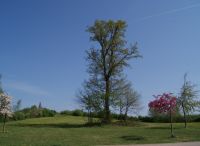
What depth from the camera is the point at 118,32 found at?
4984 centimetres

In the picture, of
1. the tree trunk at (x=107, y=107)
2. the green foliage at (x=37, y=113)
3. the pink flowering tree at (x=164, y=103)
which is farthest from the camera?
the green foliage at (x=37, y=113)

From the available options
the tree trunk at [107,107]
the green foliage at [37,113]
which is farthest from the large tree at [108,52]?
the green foliage at [37,113]

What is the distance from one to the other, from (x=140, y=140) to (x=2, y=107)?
11906mm

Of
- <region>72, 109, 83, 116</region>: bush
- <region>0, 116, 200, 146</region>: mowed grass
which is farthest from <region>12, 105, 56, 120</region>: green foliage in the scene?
<region>0, 116, 200, 146</region>: mowed grass

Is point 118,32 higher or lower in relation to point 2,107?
higher

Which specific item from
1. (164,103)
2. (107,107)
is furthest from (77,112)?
(164,103)

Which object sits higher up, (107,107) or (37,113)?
(37,113)

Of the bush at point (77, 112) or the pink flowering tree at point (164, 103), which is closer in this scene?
the pink flowering tree at point (164, 103)

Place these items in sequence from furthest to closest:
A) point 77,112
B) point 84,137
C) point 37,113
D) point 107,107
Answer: point 37,113, point 77,112, point 107,107, point 84,137

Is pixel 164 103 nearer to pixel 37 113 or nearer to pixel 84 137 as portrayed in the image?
pixel 84 137

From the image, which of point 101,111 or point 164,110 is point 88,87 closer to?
point 101,111

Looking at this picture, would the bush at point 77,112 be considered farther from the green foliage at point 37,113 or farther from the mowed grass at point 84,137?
the mowed grass at point 84,137

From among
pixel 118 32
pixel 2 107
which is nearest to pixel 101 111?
pixel 118 32

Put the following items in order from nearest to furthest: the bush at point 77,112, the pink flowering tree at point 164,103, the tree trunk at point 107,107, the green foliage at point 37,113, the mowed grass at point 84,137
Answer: the mowed grass at point 84,137, the pink flowering tree at point 164,103, the tree trunk at point 107,107, the bush at point 77,112, the green foliage at point 37,113
